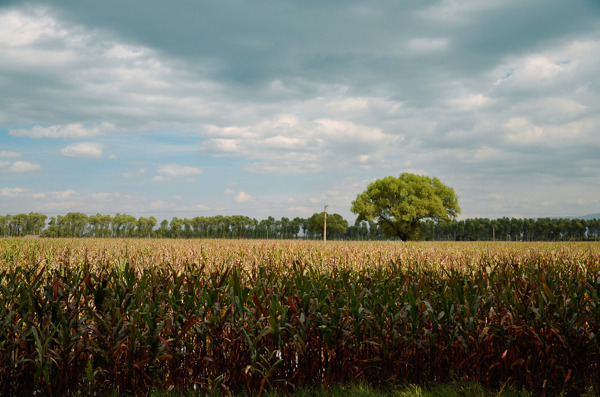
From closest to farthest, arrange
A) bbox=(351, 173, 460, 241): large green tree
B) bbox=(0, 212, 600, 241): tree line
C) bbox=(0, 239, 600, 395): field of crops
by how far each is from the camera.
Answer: bbox=(0, 239, 600, 395): field of crops, bbox=(351, 173, 460, 241): large green tree, bbox=(0, 212, 600, 241): tree line

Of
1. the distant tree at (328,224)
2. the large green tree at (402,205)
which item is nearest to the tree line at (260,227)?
the distant tree at (328,224)

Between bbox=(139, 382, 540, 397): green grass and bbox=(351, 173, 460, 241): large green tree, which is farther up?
bbox=(351, 173, 460, 241): large green tree

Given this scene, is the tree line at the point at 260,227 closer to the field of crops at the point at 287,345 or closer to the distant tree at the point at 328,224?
the distant tree at the point at 328,224

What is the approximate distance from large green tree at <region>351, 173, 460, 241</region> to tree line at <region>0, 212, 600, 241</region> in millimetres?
46623

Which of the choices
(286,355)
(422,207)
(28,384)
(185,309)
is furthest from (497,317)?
(422,207)

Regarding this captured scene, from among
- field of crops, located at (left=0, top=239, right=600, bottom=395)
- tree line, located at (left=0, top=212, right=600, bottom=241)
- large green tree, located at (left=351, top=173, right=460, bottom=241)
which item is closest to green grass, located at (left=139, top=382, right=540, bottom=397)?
field of crops, located at (left=0, top=239, right=600, bottom=395)

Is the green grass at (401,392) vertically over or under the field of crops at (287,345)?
under

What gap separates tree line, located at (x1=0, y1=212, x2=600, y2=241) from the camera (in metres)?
114

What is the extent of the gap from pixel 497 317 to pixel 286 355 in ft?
7.92

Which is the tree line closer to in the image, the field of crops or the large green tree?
the large green tree

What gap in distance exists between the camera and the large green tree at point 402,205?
5794cm

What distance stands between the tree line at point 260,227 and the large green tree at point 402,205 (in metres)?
46.6

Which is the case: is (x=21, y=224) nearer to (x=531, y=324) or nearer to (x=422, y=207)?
(x=422, y=207)

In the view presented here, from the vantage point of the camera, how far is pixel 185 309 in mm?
4508
